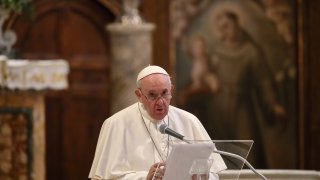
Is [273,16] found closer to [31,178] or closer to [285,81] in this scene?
[285,81]

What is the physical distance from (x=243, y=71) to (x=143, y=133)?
594 centimetres

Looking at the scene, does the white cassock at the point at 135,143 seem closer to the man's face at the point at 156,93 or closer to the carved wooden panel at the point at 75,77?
the man's face at the point at 156,93

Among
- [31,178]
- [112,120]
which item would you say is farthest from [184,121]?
[31,178]

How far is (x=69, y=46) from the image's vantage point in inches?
480

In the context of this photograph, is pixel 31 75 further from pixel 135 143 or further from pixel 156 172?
pixel 156 172

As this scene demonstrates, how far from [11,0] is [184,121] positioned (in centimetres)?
335

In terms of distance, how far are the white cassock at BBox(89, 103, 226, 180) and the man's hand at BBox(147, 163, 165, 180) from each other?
0.34 meters

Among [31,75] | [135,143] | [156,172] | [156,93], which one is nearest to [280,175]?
[135,143]

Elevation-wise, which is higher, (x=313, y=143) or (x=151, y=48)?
(x=151, y=48)

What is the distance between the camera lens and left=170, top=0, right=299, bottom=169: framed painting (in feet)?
40.9

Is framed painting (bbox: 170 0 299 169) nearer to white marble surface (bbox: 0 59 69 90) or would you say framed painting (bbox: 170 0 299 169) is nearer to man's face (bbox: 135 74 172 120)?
white marble surface (bbox: 0 59 69 90)

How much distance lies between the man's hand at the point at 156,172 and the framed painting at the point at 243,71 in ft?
20.5

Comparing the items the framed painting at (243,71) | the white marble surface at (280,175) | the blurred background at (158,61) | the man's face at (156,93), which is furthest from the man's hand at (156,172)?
the framed painting at (243,71)

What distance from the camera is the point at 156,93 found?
6512 mm
